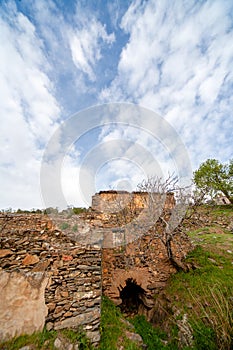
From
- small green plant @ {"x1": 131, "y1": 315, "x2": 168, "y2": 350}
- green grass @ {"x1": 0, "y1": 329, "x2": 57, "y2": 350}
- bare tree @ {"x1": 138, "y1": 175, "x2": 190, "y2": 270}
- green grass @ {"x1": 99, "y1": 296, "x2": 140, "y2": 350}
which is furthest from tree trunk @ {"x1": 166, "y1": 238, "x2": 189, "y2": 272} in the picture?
green grass @ {"x1": 0, "y1": 329, "x2": 57, "y2": 350}

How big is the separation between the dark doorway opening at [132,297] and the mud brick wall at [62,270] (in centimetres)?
264

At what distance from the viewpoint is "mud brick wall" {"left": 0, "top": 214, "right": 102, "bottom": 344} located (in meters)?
2.88

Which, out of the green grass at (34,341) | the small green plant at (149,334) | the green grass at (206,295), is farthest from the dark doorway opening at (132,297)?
the green grass at (34,341)

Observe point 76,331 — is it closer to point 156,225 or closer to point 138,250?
point 138,250

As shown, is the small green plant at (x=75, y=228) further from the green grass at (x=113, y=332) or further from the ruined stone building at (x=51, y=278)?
the green grass at (x=113, y=332)

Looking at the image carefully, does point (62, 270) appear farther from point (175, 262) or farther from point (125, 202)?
point (125, 202)

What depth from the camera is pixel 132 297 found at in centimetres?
616

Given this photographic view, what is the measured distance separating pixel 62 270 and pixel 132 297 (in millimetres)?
4389

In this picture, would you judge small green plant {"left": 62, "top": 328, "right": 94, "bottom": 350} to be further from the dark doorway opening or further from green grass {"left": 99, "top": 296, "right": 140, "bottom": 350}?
the dark doorway opening

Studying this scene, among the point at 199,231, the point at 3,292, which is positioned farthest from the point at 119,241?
the point at 199,231

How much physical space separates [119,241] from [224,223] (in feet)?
27.8

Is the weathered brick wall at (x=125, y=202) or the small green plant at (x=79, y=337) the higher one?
the weathered brick wall at (x=125, y=202)

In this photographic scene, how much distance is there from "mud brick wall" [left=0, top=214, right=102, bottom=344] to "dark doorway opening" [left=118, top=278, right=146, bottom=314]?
2635 mm

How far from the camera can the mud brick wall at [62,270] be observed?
2883mm
